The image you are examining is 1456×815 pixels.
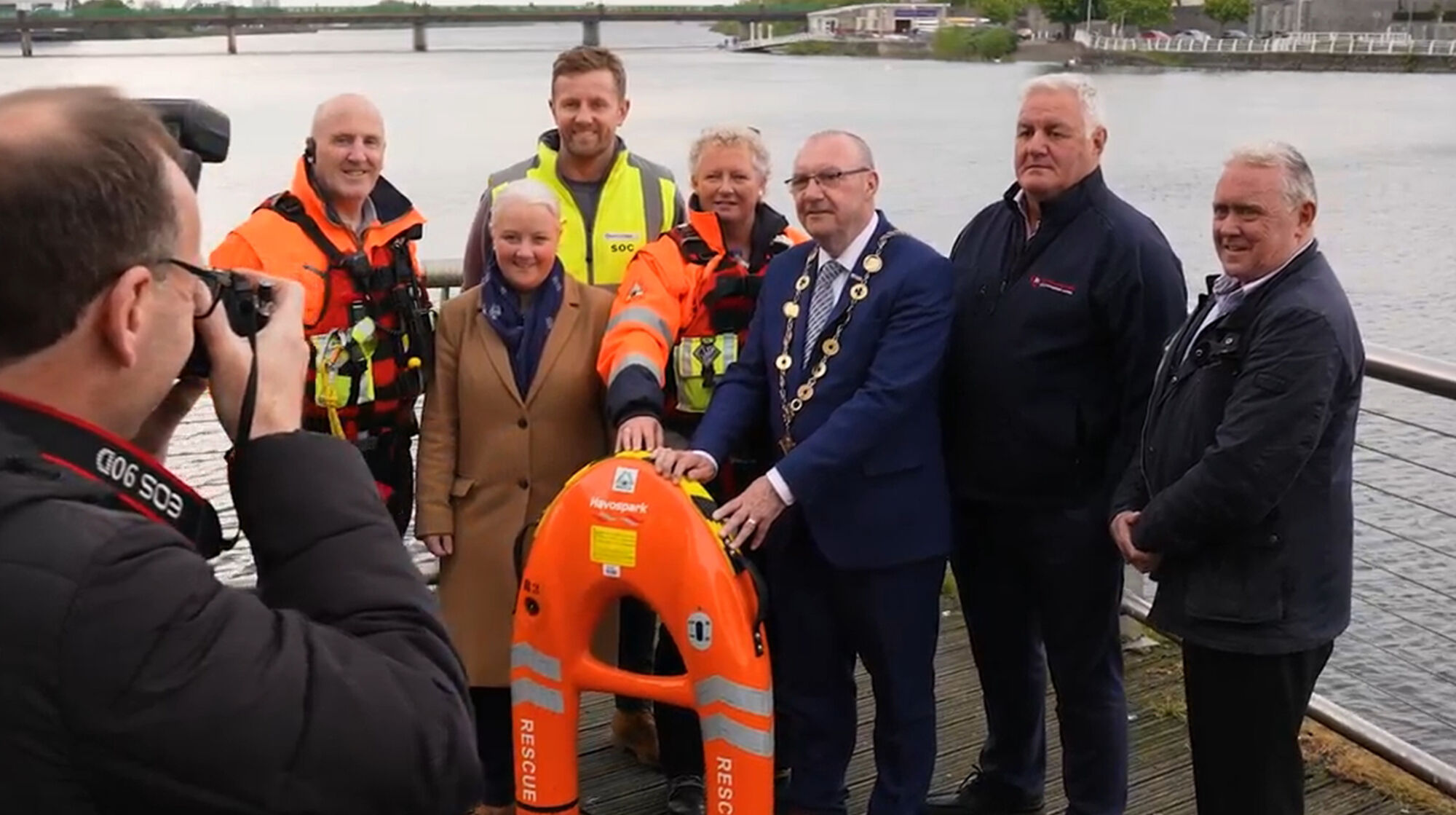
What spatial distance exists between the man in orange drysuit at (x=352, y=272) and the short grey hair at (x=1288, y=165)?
61.4 inches

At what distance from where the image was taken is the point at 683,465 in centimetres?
251

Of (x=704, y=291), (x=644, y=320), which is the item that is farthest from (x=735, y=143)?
(x=644, y=320)

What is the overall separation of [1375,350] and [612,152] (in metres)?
1.62

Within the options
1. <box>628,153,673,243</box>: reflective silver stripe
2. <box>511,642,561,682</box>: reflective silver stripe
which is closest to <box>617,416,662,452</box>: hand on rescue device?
<box>511,642,561,682</box>: reflective silver stripe

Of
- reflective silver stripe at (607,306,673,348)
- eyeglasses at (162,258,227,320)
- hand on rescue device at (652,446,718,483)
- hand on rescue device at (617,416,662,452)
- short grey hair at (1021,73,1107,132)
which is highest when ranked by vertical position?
short grey hair at (1021,73,1107,132)

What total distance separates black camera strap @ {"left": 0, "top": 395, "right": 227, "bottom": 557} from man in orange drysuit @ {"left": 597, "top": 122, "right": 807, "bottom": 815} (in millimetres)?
1819

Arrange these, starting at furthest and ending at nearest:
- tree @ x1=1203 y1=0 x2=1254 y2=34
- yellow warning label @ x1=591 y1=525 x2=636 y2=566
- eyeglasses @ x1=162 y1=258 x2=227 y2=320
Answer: tree @ x1=1203 y1=0 x2=1254 y2=34 < yellow warning label @ x1=591 y1=525 x2=636 y2=566 < eyeglasses @ x1=162 y1=258 x2=227 y2=320

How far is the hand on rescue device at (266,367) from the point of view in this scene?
3.39ft

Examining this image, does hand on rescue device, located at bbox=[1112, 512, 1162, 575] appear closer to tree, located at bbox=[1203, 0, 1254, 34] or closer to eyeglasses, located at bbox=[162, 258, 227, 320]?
eyeglasses, located at bbox=[162, 258, 227, 320]

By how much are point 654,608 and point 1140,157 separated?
21876 mm

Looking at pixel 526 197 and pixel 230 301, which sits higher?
pixel 230 301

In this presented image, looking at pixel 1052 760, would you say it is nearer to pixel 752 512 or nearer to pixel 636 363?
pixel 752 512

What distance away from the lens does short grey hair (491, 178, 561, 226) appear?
269 centimetres

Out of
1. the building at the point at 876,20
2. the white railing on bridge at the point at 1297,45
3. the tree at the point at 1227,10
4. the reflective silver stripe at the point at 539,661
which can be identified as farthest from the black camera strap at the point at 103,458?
the tree at the point at 1227,10
